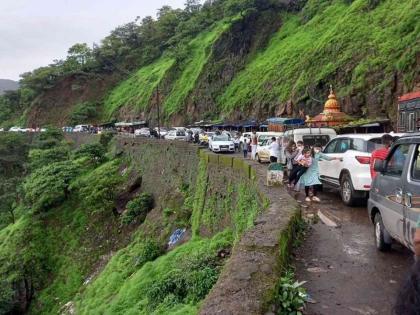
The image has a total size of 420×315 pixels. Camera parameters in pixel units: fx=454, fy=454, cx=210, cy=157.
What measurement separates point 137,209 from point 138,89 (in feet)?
175

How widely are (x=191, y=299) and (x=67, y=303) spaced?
14.2 m

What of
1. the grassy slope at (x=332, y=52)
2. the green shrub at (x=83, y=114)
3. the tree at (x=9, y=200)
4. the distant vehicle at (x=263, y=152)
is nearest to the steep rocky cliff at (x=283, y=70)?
the grassy slope at (x=332, y=52)

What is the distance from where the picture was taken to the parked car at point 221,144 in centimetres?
2839

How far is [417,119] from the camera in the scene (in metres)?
17.2

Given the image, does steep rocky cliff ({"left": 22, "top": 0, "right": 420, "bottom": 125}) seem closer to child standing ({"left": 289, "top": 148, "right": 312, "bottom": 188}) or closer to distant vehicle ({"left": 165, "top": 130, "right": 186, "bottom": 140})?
distant vehicle ({"left": 165, "top": 130, "right": 186, "bottom": 140})

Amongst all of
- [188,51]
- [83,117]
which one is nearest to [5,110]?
[83,117]

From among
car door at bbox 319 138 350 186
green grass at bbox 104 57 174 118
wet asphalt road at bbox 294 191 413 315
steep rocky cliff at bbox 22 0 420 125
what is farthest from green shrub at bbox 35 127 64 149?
wet asphalt road at bbox 294 191 413 315

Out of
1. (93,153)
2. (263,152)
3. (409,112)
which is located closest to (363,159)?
(409,112)

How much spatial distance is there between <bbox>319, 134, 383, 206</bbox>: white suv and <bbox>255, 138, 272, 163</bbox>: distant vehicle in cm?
813

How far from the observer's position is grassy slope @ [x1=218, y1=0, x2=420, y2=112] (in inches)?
1155

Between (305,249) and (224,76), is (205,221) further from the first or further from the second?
(224,76)

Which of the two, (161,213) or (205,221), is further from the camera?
(161,213)

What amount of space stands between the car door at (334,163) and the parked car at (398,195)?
4085 millimetres

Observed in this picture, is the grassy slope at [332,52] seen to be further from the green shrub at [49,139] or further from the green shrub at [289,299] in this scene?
the green shrub at [289,299]
